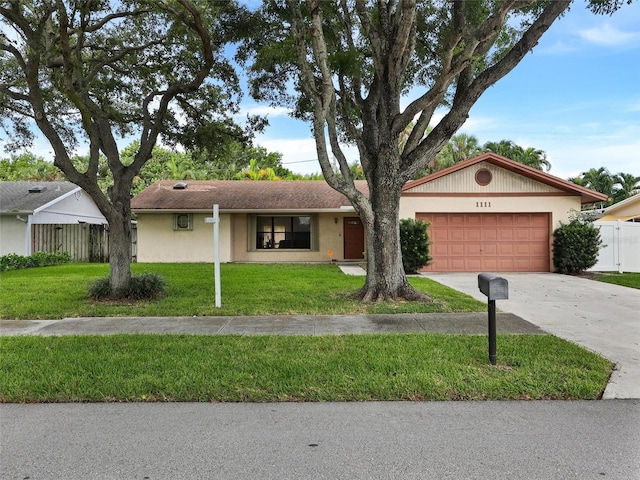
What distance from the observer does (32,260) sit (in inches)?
704

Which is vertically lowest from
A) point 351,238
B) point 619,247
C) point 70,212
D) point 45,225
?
point 619,247

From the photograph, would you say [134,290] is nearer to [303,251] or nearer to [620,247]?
[303,251]

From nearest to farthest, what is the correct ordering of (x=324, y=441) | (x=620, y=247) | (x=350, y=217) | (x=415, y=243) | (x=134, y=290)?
(x=324, y=441) < (x=134, y=290) < (x=415, y=243) < (x=620, y=247) < (x=350, y=217)

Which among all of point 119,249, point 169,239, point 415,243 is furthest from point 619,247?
point 169,239

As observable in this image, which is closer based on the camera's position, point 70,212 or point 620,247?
point 620,247

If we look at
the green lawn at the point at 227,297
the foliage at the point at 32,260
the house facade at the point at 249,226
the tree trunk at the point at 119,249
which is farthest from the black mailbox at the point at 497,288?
the foliage at the point at 32,260

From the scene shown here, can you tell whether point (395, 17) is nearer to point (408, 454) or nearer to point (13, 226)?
point (408, 454)

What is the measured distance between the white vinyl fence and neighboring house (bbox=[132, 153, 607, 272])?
1.35 metres

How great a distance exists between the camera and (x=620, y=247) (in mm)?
16578

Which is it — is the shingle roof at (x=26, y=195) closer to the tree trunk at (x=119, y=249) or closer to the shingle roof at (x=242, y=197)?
the shingle roof at (x=242, y=197)

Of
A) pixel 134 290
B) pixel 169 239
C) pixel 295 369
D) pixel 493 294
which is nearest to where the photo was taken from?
pixel 295 369

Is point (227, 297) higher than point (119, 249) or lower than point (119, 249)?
lower

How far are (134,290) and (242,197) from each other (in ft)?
Answer: 35.3

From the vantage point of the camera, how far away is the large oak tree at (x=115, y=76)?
9023 millimetres
